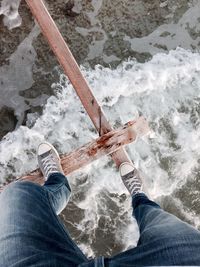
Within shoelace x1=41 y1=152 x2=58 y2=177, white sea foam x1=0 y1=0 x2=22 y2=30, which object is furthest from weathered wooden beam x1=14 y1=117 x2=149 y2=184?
white sea foam x1=0 y1=0 x2=22 y2=30

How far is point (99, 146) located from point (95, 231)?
1.02m

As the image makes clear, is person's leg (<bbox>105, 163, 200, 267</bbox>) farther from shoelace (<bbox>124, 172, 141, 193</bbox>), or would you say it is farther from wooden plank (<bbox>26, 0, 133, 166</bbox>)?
wooden plank (<bbox>26, 0, 133, 166</bbox>)

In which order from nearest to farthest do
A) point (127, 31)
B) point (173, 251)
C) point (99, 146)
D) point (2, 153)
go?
point (173, 251)
point (99, 146)
point (2, 153)
point (127, 31)

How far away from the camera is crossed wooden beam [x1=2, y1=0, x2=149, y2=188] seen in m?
3.04

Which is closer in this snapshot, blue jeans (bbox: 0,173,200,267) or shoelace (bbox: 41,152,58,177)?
blue jeans (bbox: 0,173,200,267)

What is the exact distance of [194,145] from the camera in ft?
12.3

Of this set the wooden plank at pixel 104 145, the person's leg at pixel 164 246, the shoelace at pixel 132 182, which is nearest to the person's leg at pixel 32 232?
the person's leg at pixel 164 246

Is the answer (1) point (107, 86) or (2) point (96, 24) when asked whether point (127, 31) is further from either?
(1) point (107, 86)

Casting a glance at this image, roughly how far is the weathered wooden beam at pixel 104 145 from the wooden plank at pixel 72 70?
0.28ft

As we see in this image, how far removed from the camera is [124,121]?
370 centimetres

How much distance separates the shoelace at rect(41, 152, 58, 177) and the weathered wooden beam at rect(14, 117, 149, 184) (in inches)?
4.2

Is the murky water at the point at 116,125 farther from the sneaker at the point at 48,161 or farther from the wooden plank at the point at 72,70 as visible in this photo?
the wooden plank at the point at 72,70

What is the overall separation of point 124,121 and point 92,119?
2.34 feet

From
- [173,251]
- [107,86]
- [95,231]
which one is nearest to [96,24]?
[107,86]
